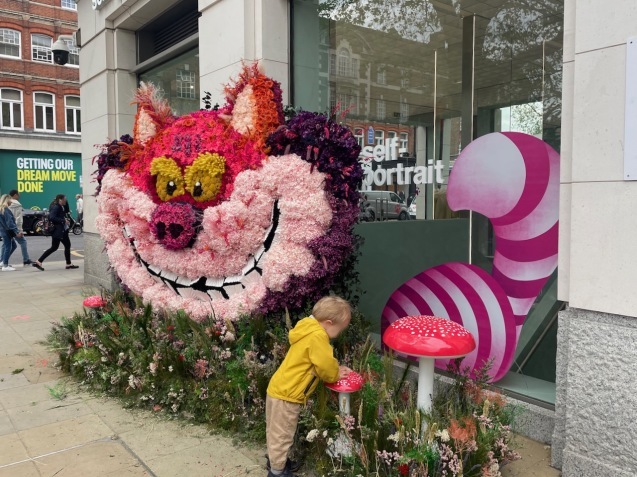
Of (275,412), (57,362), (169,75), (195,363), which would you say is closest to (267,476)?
(275,412)

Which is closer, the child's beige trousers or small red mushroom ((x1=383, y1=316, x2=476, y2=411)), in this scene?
small red mushroom ((x1=383, y1=316, x2=476, y2=411))

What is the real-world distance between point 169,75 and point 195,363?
19.5 ft

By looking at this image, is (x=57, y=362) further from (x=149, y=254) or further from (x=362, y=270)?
(x=362, y=270)

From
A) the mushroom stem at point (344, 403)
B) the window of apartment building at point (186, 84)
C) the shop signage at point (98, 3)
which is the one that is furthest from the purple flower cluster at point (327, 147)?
the shop signage at point (98, 3)

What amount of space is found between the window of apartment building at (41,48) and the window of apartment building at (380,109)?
Answer: 29976 mm

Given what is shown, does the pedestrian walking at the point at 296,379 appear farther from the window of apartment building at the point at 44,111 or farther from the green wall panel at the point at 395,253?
the window of apartment building at the point at 44,111

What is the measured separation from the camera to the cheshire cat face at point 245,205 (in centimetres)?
436

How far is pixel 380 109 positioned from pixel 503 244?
2335 mm

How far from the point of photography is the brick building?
28.7 m

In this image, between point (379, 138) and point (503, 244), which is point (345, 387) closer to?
point (503, 244)

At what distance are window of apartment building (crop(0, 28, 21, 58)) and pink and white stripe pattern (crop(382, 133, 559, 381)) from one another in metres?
31.7

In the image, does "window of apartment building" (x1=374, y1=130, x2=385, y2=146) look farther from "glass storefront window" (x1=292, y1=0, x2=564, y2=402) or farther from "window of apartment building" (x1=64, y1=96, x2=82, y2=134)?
"window of apartment building" (x1=64, y1=96, x2=82, y2=134)

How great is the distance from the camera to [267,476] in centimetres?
335

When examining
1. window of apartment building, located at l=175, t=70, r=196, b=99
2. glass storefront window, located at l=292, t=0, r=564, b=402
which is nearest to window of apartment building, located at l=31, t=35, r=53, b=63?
window of apartment building, located at l=175, t=70, r=196, b=99
